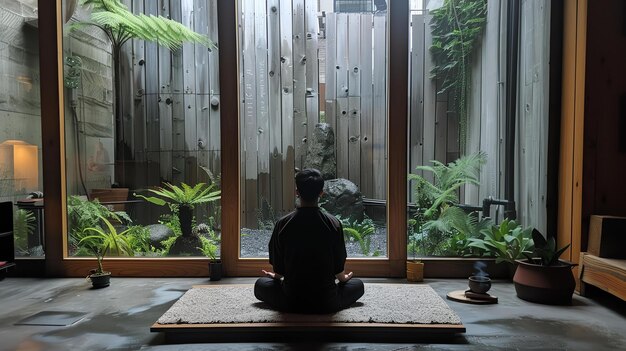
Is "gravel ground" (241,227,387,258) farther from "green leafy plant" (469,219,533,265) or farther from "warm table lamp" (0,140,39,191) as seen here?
"warm table lamp" (0,140,39,191)

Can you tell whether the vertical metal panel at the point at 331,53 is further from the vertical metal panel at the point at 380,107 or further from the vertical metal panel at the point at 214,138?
the vertical metal panel at the point at 214,138

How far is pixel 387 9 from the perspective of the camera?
330 cm

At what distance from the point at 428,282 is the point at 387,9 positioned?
2.36 meters

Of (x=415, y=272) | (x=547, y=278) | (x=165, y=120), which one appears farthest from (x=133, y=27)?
(x=547, y=278)

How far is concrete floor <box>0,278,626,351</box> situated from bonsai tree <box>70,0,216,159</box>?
4.78 feet

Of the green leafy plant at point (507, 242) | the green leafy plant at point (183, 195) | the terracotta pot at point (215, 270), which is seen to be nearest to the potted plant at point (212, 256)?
the terracotta pot at point (215, 270)

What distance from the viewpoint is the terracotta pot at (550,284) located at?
253cm

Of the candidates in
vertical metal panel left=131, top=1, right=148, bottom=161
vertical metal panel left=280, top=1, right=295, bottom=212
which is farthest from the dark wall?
vertical metal panel left=131, top=1, right=148, bottom=161

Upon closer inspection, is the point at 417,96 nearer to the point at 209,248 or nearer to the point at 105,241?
the point at 209,248

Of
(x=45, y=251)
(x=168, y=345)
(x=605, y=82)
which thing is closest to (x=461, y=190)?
(x=605, y=82)

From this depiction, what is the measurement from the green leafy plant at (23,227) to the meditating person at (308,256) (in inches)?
99.9

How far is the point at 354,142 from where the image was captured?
347 cm

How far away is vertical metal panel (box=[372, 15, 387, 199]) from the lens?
11.0 ft

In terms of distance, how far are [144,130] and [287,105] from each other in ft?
4.40
